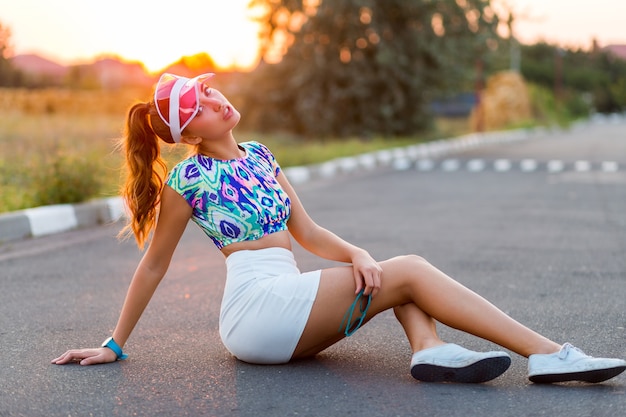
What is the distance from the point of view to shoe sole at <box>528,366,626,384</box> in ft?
10.9

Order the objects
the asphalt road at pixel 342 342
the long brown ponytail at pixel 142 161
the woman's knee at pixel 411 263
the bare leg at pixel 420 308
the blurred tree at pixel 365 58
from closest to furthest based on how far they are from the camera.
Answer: the asphalt road at pixel 342 342, the bare leg at pixel 420 308, the woman's knee at pixel 411 263, the long brown ponytail at pixel 142 161, the blurred tree at pixel 365 58

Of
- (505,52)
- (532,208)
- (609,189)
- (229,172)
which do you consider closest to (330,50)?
(505,52)

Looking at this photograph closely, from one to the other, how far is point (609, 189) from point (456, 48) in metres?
12.2

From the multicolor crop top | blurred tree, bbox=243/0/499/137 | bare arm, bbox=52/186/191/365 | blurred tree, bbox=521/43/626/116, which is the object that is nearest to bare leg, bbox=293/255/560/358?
the multicolor crop top

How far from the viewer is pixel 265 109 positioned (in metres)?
26.8

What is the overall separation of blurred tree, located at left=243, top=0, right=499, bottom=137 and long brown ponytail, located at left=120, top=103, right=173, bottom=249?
20.5m

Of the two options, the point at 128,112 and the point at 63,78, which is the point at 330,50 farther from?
the point at 63,78

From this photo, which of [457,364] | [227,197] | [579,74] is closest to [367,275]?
[457,364]

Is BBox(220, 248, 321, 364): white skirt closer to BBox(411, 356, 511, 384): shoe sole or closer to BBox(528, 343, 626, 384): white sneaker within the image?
BBox(411, 356, 511, 384): shoe sole

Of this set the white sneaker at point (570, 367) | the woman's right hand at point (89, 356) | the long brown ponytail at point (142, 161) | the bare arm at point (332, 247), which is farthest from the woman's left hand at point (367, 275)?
the woman's right hand at point (89, 356)

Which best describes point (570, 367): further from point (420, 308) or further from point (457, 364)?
point (420, 308)

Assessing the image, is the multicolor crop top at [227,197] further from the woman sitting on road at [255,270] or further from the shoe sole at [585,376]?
the shoe sole at [585,376]

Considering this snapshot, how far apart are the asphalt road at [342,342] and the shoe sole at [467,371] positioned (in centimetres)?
4

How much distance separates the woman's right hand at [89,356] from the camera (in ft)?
12.5
